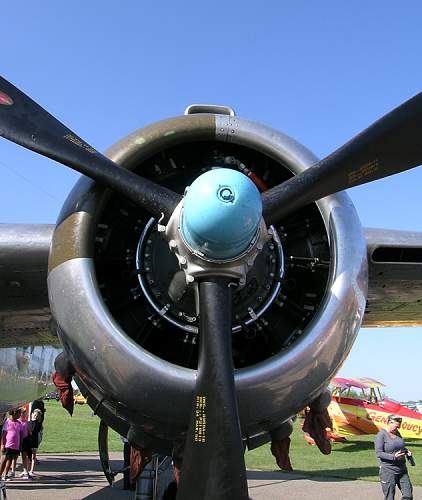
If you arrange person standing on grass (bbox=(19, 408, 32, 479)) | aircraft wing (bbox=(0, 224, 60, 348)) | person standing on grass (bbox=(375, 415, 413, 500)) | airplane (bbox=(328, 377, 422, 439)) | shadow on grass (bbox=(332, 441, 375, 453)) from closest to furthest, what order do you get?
aircraft wing (bbox=(0, 224, 60, 348)) < person standing on grass (bbox=(375, 415, 413, 500)) < person standing on grass (bbox=(19, 408, 32, 479)) < shadow on grass (bbox=(332, 441, 375, 453)) < airplane (bbox=(328, 377, 422, 439))

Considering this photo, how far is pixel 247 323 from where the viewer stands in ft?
13.3

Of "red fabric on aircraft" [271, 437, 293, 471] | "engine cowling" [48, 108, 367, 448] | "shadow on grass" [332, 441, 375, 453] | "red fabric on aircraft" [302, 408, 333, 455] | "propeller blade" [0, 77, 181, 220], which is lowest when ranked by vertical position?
"shadow on grass" [332, 441, 375, 453]

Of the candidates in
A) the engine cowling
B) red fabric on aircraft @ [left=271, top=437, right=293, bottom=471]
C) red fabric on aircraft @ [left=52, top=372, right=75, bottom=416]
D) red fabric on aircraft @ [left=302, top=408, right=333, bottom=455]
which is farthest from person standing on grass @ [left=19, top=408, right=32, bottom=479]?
red fabric on aircraft @ [left=302, top=408, right=333, bottom=455]

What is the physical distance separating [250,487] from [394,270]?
853cm

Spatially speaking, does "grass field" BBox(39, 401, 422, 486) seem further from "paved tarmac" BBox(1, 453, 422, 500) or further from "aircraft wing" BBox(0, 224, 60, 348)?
"aircraft wing" BBox(0, 224, 60, 348)

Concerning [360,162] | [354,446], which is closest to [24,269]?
[360,162]

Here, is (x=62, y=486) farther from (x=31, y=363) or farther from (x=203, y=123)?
(x=203, y=123)

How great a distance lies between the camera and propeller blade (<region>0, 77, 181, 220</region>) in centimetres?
364

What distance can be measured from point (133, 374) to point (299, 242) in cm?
160

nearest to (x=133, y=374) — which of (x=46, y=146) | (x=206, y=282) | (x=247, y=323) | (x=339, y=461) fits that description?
(x=206, y=282)

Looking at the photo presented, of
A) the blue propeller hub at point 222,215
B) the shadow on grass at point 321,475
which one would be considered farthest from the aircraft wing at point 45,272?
the shadow on grass at point 321,475

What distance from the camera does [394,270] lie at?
199 inches

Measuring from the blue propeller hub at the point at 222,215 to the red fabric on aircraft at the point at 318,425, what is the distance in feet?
5.05

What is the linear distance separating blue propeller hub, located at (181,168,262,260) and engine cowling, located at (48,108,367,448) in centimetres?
60
